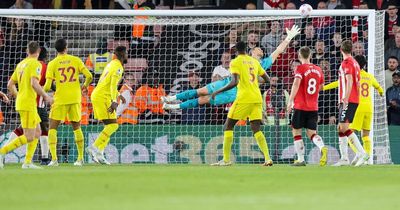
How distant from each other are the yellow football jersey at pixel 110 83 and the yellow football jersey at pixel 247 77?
2323 mm

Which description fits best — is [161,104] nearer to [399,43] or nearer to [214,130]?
[214,130]

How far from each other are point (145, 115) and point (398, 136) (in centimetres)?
515

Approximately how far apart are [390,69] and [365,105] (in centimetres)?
341

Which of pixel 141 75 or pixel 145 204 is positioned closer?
pixel 145 204

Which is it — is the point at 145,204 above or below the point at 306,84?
below

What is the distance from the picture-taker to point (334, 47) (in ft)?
75.0

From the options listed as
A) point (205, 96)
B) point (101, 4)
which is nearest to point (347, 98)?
point (205, 96)

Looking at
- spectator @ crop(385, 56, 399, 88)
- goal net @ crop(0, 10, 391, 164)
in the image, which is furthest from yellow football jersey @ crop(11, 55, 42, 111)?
spectator @ crop(385, 56, 399, 88)

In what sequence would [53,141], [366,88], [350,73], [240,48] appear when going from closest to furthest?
[240,48], [350,73], [53,141], [366,88]

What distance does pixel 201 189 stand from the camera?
12375 mm

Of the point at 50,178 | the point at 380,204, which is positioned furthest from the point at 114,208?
the point at 50,178

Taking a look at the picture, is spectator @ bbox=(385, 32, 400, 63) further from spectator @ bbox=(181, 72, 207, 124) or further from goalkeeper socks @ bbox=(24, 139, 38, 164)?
goalkeeper socks @ bbox=(24, 139, 38, 164)

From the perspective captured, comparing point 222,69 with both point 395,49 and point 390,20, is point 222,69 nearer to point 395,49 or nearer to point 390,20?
point 395,49

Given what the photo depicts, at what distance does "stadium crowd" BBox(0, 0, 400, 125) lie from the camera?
73.8ft
